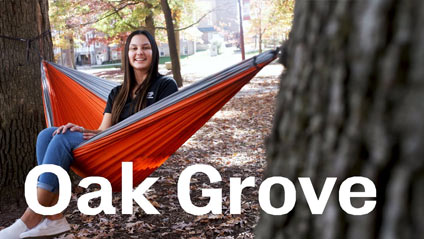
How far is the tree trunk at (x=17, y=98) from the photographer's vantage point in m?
2.66

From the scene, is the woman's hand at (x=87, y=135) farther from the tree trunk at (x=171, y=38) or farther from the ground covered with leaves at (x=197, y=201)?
the tree trunk at (x=171, y=38)

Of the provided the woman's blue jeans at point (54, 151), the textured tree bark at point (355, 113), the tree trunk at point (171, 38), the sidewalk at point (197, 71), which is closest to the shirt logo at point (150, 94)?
the woman's blue jeans at point (54, 151)

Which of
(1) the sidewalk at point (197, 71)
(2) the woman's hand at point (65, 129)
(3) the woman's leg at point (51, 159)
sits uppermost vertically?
(2) the woman's hand at point (65, 129)

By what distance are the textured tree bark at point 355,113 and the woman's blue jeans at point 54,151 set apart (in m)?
1.48

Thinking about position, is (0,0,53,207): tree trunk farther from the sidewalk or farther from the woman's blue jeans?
the sidewalk

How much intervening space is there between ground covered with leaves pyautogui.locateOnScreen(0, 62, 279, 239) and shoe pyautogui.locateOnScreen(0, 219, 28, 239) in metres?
0.42

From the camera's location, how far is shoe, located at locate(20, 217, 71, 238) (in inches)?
76.3

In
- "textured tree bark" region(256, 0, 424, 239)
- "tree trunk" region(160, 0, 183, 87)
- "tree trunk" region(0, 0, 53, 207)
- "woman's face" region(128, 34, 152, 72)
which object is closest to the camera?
"textured tree bark" region(256, 0, 424, 239)

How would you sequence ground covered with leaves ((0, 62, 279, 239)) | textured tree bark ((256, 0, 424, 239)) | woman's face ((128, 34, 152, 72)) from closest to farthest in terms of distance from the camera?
textured tree bark ((256, 0, 424, 239))
ground covered with leaves ((0, 62, 279, 239))
woman's face ((128, 34, 152, 72))

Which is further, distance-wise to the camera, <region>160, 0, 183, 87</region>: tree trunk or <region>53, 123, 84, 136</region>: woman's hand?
<region>160, 0, 183, 87</region>: tree trunk

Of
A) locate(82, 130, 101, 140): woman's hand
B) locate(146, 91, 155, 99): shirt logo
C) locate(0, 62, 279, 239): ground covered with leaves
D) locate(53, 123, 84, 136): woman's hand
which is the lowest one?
locate(0, 62, 279, 239): ground covered with leaves

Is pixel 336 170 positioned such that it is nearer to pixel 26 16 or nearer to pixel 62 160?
pixel 62 160

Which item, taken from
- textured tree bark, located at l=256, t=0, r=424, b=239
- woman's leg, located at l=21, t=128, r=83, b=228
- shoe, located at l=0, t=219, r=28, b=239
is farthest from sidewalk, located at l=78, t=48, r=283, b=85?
textured tree bark, located at l=256, t=0, r=424, b=239

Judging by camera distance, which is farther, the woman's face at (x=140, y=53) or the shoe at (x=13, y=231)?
the woman's face at (x=140, y=53)
